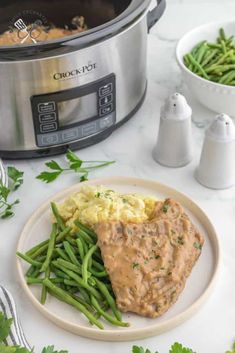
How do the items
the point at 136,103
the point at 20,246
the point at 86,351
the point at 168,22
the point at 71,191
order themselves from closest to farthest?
the point at 86,351 → the point at 20,246 → the point at 71,191 → the point at 136,103 → the point at 168,22

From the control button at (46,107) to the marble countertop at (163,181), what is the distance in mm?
148

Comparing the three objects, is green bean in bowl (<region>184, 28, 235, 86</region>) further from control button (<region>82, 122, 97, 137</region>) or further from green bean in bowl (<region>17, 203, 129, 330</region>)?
green bean in bowl (<region>17, 203, 129, 330</region>)

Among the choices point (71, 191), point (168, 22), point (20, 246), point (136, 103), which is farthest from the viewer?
point (168, 22)

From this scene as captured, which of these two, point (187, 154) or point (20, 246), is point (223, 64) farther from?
point (20, 246)

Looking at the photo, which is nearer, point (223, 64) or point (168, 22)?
point (223, 64)

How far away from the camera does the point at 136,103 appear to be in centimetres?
142

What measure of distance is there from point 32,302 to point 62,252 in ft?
0.32

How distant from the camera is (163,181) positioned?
1.32m

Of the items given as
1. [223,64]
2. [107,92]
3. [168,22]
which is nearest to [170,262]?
[107,92]

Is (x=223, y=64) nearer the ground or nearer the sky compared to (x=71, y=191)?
nearer the sky

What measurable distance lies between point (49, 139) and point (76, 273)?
0.34m

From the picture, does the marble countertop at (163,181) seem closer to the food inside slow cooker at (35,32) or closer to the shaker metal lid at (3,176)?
the shaker metal lid at (3,176)

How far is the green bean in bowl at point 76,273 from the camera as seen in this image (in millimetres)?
1040

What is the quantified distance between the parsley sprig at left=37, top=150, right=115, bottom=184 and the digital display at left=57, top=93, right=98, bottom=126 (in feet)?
0.24
